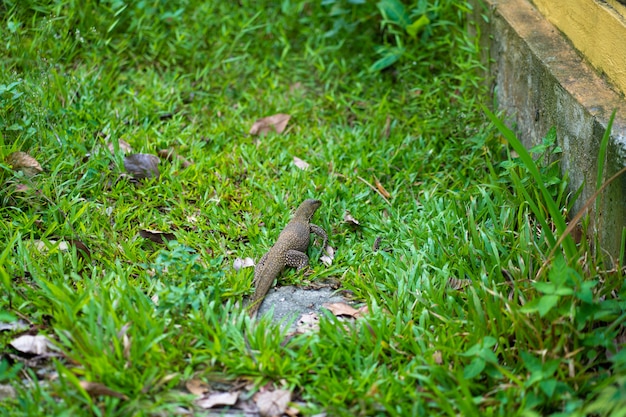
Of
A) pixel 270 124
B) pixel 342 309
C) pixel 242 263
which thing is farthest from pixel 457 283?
pixel 270 124

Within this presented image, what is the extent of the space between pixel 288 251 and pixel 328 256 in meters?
0.32

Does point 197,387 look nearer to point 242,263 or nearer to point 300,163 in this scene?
point 242,263

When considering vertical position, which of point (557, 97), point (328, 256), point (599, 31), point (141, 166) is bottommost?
point (328, 256)

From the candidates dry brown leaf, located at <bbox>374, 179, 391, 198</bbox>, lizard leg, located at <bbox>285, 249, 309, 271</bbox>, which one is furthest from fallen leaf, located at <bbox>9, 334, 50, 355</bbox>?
dry brown leaf, located at <bbox>374, 179, 391, 198</bbox>

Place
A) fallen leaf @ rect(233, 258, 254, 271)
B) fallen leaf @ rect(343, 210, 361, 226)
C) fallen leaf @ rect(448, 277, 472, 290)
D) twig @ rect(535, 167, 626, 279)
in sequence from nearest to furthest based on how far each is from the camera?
1. twig @ rect(535, 167, 626, 279)
2. fallen leaf @ rect(448, 277, 472, 290)
3. fallen leaf @ rect(233, 258, 254, 271)
4. fallen leaf @ rect(343, 210, 361, 226)

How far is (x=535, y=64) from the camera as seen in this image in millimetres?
4543

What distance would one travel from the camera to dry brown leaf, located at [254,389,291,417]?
3.01 meters

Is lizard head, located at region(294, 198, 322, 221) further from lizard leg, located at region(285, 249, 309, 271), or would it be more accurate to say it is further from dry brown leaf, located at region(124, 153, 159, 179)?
dry brown leaf, located at region(124, 153, 159, 179)

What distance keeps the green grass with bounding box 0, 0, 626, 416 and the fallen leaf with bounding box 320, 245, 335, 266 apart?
2.9 inches

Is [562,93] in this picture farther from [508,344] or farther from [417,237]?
[508,344]

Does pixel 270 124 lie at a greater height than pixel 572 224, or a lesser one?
lesser

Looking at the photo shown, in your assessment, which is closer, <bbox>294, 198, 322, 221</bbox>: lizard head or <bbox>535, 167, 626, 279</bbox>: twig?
<bbox>535, 167, 626, 279</bbox>: twig

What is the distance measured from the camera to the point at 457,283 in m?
3.73

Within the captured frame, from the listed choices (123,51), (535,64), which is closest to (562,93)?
(535,64)
